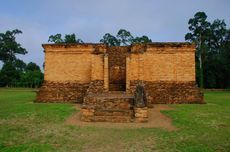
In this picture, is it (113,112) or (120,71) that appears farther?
(120,71)

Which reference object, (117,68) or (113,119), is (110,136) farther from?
(117,68)

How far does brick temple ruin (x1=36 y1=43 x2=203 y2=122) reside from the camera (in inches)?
618

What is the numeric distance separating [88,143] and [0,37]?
53.1 m

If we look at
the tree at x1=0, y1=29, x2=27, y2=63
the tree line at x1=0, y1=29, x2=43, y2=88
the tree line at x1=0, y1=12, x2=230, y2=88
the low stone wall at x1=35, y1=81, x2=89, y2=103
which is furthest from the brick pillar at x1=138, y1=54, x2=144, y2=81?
the tree at x1=0, y1=29, x2=27, y2=63

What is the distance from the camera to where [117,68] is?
55.8 ft

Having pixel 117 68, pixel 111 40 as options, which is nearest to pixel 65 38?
pixel 111 40

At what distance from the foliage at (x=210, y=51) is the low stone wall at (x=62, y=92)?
25.0 m

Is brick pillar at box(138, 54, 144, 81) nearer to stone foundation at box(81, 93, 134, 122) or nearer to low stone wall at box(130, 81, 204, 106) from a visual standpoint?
low stone wall at box(130, 81, 204, 106)

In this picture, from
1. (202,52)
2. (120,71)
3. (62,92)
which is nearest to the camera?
(62,92)

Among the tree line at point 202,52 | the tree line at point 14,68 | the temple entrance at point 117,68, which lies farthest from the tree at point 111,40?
the temple entrance at point 117,68

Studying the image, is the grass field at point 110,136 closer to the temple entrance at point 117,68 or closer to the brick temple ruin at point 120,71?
the brick temple ruin at point 120,71

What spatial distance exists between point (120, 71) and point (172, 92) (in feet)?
10.3

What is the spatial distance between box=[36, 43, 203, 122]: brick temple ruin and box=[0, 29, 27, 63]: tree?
135 ft

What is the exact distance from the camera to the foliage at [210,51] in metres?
39.7
